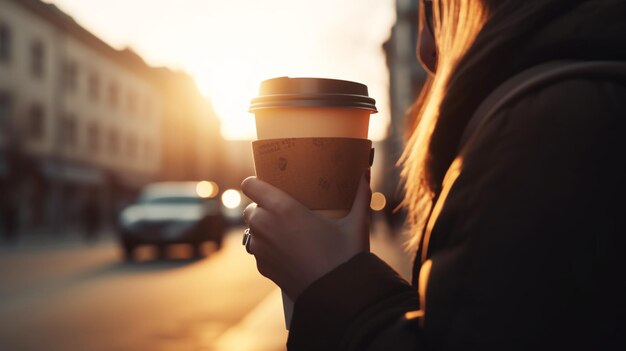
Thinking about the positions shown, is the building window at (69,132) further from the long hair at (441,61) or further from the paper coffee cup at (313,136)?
the long hair at (441,61)

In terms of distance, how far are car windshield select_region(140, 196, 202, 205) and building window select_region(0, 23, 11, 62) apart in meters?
16.9

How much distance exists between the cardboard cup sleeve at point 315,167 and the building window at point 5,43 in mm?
33220

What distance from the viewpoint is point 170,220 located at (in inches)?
687

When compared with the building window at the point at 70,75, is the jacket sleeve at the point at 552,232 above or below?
below

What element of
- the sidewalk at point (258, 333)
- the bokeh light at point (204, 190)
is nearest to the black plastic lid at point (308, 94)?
the sidewalk at point (258, 333)

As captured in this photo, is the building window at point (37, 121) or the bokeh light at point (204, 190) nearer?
the bokeh light at point (204, 190)

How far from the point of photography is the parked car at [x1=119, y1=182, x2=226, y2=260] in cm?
1706

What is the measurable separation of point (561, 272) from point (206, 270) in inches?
541

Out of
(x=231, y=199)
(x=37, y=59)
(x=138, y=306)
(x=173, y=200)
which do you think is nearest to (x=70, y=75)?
(x=37, y=59)

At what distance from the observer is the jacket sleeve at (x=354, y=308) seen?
105 centimetres

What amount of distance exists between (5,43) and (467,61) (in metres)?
34.1

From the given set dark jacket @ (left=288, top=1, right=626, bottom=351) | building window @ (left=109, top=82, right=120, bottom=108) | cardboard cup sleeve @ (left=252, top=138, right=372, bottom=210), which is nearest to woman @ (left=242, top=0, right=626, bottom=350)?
dark jacket @ (left=288, top=1, right=626, bottom=351)

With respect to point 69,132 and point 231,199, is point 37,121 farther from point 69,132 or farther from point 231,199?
point 231,199

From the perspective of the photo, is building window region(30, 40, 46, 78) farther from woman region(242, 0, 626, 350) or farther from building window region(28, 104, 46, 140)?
woman region(242, 0, 626, 350)
